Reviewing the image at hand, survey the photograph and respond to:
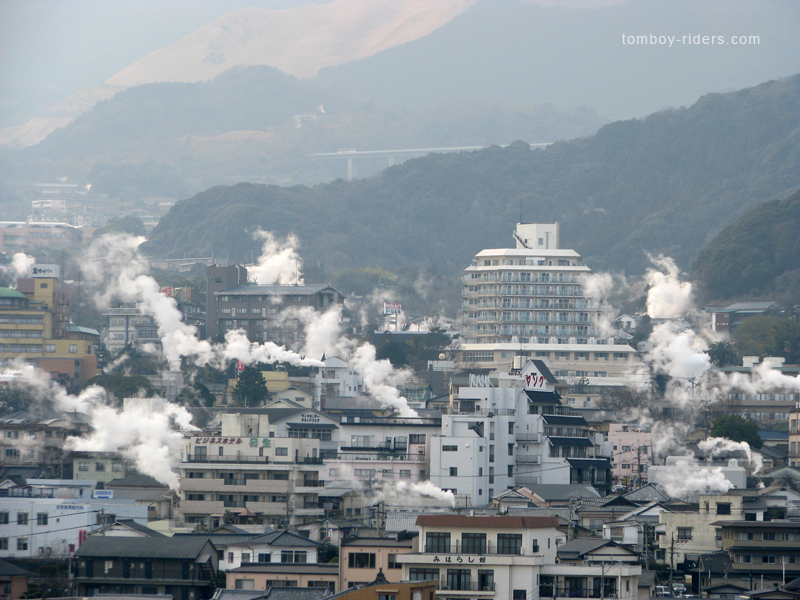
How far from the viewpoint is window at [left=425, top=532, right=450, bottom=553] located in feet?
137

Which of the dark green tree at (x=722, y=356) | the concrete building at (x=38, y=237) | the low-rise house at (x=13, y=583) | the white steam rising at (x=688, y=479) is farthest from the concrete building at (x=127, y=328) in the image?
the low-rise house at (x=13, y=583)

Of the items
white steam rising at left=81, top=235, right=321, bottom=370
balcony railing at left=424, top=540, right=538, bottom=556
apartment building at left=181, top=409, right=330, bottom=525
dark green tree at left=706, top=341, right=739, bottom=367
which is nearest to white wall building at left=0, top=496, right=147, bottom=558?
apartment building at left=181, top=409, right=330, bottom=525

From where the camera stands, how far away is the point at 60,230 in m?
194

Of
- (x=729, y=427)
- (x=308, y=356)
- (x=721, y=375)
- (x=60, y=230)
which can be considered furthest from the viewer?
(x=60, y=230)

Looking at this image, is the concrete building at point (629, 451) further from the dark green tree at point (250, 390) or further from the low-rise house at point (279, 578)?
the low-rise house at point (279, 578)

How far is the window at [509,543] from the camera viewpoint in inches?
1631

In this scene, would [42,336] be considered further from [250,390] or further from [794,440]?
[794,440]

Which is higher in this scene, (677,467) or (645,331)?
(645,331)

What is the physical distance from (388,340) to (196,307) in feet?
79.3

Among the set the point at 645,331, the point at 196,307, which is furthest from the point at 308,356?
the point at 645,331

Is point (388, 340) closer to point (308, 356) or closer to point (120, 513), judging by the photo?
point (308, 356)

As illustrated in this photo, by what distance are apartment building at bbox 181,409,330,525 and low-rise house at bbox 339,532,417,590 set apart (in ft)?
57.2

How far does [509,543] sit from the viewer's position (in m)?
41.5

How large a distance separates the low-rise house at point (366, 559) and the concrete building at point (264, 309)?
77.3 m
